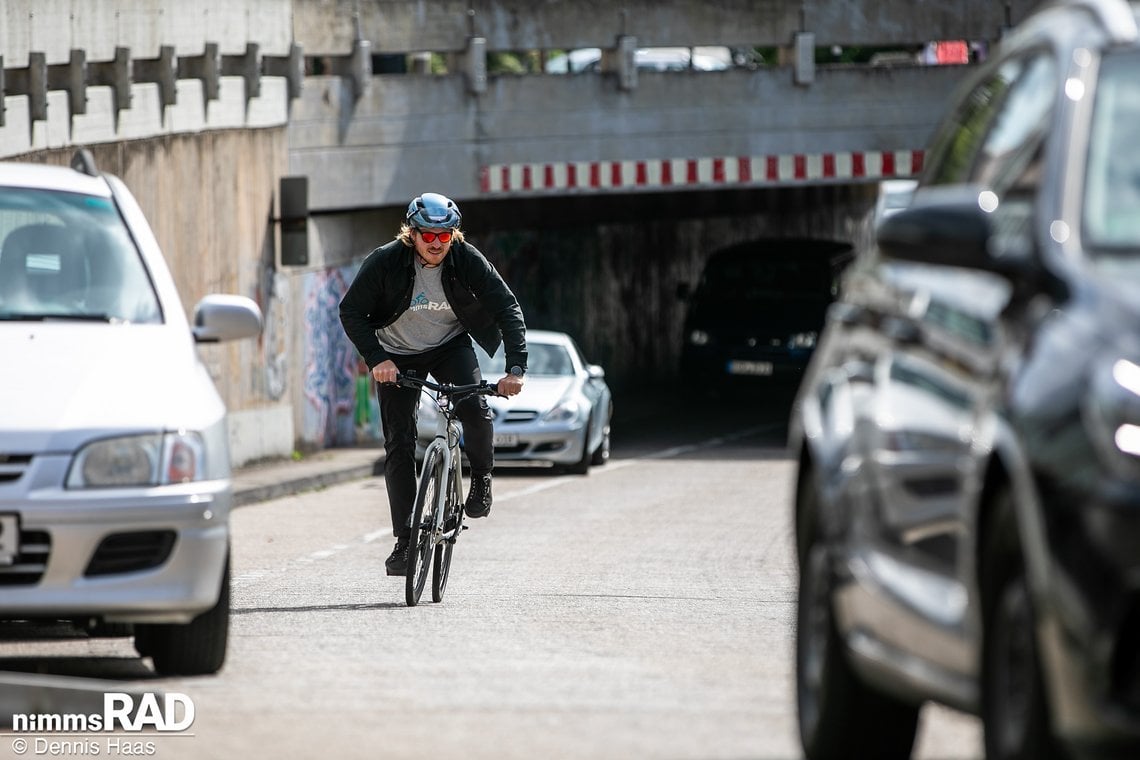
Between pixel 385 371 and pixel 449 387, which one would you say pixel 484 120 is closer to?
pixel 449 387

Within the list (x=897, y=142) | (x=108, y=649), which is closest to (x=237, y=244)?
(x=897, y=142)

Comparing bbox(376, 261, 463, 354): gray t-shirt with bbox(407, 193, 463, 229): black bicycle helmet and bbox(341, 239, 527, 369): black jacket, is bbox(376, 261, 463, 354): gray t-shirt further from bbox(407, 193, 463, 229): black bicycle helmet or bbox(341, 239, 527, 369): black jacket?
bbox(407, 193, 463, 229): black bicycle helmet

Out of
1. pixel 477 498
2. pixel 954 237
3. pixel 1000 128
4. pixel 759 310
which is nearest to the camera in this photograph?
pixel 954 237

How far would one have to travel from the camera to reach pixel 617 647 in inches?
379

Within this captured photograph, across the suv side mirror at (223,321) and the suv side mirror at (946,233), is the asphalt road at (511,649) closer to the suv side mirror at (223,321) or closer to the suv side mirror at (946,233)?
the suv side mirror at (223,321)

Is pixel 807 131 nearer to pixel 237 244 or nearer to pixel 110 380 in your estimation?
pixel 237 244

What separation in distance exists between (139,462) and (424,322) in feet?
14.0

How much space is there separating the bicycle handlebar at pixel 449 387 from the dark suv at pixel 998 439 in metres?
5.30

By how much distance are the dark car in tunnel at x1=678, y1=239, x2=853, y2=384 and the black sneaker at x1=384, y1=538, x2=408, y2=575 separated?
19860 millimetres

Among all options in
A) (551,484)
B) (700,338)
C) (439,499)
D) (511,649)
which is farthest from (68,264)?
(700,338)

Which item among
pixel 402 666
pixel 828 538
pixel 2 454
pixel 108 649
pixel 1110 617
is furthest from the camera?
pixel 108 649

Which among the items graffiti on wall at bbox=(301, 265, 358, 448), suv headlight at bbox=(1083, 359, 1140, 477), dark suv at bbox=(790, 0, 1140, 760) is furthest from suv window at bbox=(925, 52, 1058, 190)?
graffiti on wall at bbox=(301, 265, 358, 448)

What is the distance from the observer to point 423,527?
38.7 ft

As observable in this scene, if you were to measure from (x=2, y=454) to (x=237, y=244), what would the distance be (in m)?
16.3
